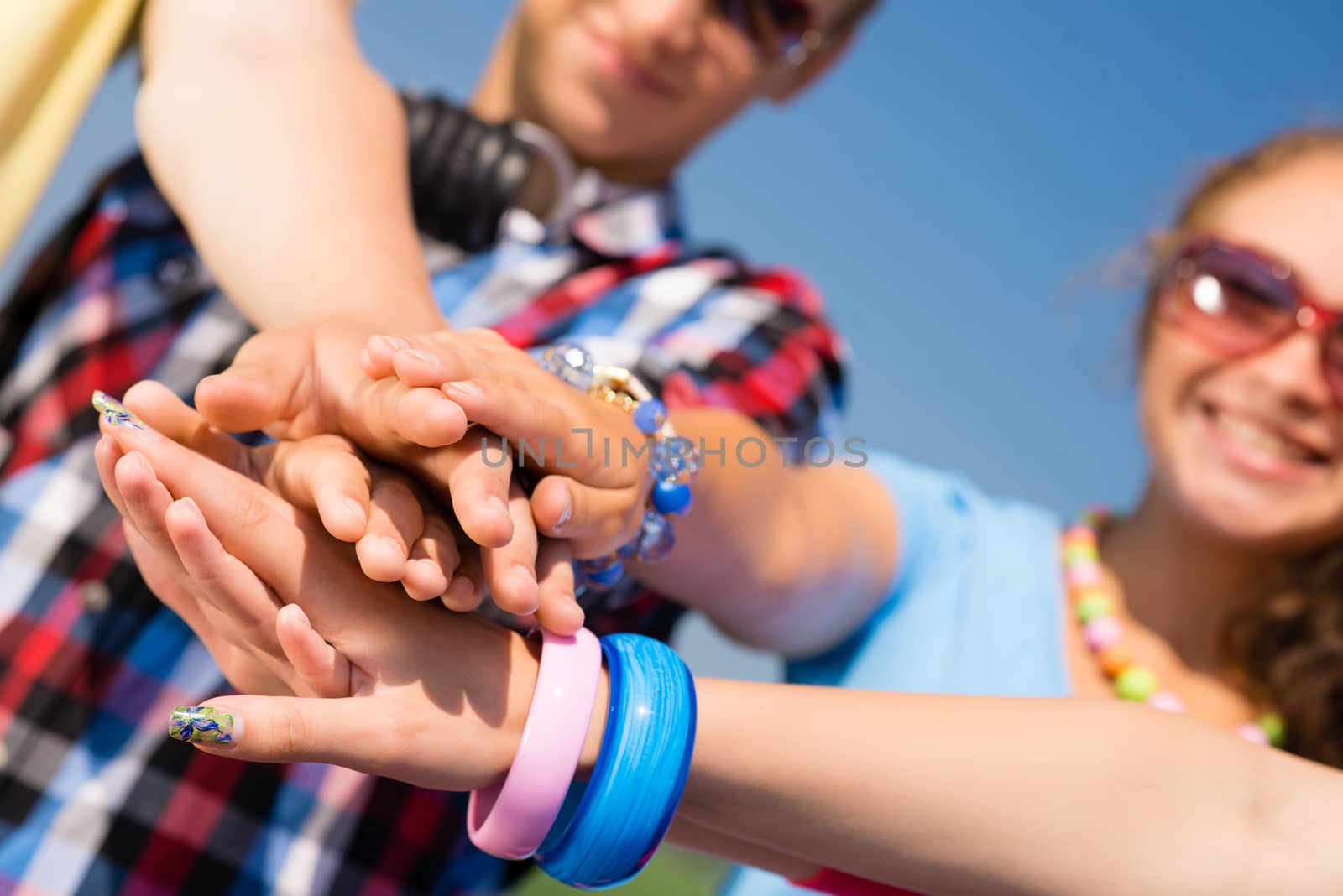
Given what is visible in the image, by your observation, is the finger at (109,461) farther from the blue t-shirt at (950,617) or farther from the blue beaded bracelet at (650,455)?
the blue t-shirt at (950,617)

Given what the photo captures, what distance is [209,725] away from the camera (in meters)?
0.73

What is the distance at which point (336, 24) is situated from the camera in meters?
1.35

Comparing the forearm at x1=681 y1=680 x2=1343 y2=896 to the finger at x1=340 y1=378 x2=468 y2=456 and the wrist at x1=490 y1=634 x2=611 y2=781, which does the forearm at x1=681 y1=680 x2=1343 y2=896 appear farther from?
the finger at x1=340 y1=378 x2=468 y2=456

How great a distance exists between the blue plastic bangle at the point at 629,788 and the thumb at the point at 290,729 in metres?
0.17

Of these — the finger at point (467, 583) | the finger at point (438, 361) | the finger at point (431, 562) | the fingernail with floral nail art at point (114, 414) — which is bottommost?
the finger at point (467, 583)

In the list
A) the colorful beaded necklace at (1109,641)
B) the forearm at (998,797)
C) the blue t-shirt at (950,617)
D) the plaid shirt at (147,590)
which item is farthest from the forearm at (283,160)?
the colorful beaded necklace at (1109,641)

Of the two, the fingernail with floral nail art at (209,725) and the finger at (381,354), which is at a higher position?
the finger at (381,354)

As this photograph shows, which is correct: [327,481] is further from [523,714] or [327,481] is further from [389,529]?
[523,714]

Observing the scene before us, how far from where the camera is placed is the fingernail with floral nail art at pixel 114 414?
2.52 feet

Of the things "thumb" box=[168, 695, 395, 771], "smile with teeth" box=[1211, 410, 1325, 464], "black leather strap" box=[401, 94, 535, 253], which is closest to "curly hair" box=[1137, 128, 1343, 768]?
"smile with teeth" box=[1211, 410, 1325, 464]

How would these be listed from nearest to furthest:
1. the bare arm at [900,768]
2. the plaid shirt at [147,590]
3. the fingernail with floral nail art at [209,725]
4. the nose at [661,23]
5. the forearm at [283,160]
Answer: the fingernail with floral nail art at [209,725] < the bare arm at [900,768] < the forearm at [283,160] < the plaid shirt at [147,590] < the nose at [661,23]

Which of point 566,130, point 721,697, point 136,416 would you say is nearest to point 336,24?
point 566,130

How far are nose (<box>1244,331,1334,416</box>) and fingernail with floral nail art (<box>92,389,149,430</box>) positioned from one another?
1580mm

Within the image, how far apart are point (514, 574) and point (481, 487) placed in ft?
0.22
